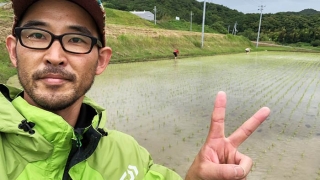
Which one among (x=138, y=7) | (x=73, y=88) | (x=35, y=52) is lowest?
(x=73, y=88)

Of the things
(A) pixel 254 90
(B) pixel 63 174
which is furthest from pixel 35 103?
(A) pixel 254 90

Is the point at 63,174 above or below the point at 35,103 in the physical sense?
below

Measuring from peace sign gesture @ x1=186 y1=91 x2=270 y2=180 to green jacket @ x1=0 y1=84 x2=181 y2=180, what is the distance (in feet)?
1.35

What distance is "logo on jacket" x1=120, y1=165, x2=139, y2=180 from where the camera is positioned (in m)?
1.41

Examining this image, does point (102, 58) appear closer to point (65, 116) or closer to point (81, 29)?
point (81, 29)

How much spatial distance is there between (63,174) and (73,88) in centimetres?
40

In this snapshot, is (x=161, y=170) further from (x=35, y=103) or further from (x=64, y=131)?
(x=35, y=103)

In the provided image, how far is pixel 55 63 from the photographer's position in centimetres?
128

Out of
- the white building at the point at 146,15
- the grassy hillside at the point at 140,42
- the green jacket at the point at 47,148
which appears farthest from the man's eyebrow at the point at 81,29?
the white building at the point at 146,15

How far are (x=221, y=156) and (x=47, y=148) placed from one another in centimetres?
77

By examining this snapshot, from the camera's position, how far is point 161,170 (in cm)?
160

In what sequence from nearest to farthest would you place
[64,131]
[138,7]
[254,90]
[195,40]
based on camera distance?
[64,131], [254,90], [195,40], [138,7]

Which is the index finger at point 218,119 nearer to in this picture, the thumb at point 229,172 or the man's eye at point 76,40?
the thumb at point 229,172

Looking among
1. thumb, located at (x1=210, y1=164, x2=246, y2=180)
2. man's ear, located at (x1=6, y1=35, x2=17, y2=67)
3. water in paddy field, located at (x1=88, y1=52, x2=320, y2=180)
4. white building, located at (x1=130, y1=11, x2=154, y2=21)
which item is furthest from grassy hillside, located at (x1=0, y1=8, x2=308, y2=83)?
white building, located at (x1=130, y1=11, x2=154, y2=21)
